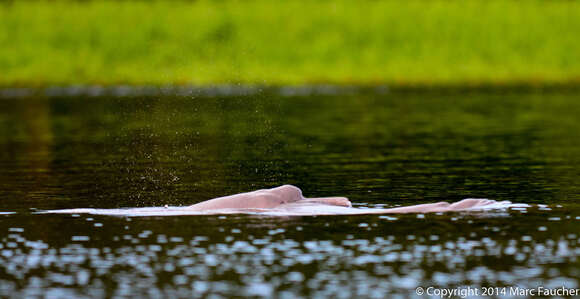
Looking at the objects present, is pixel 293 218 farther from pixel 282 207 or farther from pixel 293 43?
pixel 293 43

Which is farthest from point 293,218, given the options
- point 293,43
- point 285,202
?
point 293,43

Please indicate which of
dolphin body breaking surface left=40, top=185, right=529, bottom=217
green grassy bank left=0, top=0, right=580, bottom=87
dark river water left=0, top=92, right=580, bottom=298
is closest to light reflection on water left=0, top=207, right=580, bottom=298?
dark river water left=0, top=92, right=580, bottom=298

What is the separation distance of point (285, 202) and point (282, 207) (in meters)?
0.42

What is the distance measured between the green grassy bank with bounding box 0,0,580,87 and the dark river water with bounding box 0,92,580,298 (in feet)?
137

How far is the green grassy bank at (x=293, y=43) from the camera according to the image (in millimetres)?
99438

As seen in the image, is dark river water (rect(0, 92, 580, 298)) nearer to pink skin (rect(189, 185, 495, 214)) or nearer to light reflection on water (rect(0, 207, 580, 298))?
light reflection on water (rect(0, 207, 580, 298))

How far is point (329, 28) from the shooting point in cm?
11050

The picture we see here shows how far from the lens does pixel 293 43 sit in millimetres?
107375

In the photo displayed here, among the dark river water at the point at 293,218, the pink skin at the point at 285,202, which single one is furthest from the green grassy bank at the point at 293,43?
the pink skin at the point at 285,202

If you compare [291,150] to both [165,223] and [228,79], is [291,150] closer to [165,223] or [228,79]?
[165,223]

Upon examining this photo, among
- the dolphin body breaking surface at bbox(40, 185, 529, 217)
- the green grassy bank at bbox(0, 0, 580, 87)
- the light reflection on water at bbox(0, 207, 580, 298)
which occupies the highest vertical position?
the green grassy bank at bbox(0, 0, 580, 87)

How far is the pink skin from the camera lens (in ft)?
79.5

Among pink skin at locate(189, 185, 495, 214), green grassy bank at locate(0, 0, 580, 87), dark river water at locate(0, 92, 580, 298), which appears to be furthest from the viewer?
green grassy bank at locate(0, 0, 580, 87)

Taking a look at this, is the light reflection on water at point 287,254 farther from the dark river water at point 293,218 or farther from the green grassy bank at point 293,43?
the green grassy bank at point 293,43
